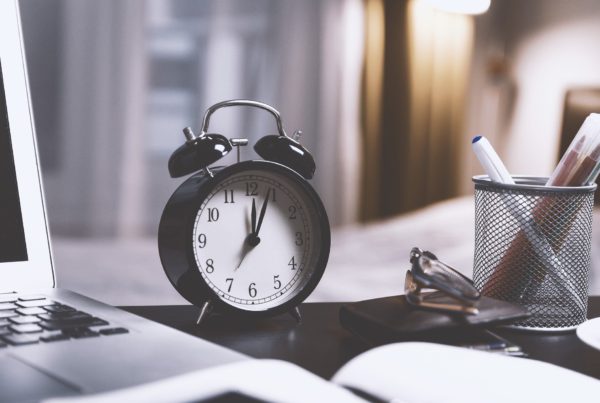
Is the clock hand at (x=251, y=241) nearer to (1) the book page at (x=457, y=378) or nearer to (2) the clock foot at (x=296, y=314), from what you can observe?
(2) the clock foot at (x=296, y=314)

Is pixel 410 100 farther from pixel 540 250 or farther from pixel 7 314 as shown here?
pixel 7 314

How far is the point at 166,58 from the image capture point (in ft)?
11.8

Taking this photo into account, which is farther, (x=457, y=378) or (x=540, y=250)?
(x=540, y=250)

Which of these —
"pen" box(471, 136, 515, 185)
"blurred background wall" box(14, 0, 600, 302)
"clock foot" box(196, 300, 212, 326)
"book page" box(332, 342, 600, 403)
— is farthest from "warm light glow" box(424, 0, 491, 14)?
"book page" box(332, 342, 600, 403)

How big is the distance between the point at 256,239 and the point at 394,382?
0.23 meters

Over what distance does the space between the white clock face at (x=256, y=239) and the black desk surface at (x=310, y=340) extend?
3cm

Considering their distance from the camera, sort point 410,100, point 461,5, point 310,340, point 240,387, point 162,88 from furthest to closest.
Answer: point 410,100, point 461,5, point 162,88, point 310,340, point 240,387

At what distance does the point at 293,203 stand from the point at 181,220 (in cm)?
10

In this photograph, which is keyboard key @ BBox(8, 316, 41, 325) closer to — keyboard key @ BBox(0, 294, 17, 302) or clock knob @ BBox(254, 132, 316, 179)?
keyboard key @ BBox(0, 294, 17, 302)

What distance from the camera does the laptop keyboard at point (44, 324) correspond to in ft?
1.62

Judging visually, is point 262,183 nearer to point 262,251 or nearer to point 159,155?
point 262,251

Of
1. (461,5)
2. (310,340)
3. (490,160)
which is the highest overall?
(461,5)

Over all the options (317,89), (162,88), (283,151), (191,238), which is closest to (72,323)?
(191,238)

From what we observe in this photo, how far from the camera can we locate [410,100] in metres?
3.96
